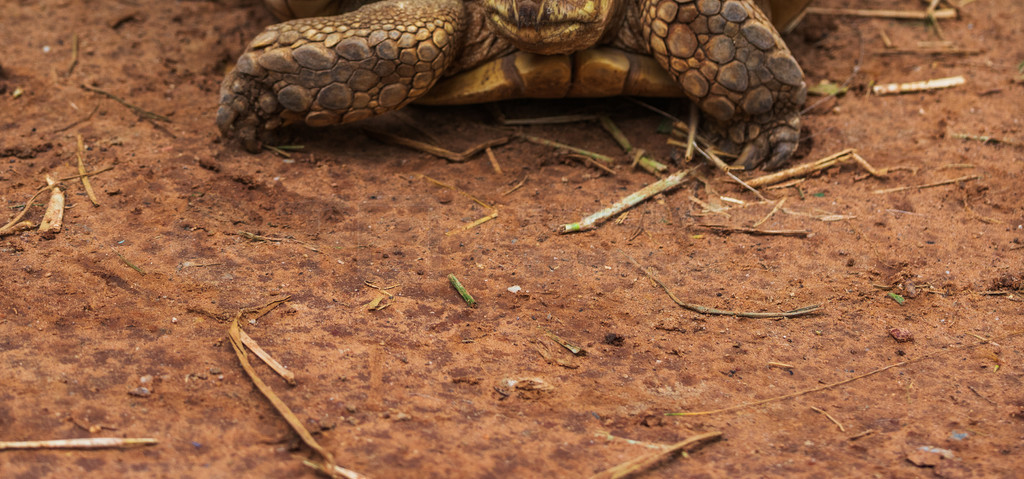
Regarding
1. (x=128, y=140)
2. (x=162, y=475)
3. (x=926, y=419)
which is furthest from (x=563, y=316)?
(x=128, y=140)

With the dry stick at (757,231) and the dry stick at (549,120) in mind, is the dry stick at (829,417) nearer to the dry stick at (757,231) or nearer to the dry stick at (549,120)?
the dry stick at (757,231)

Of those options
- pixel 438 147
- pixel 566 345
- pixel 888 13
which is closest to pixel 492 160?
pixel 438 147

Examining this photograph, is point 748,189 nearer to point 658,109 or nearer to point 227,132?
point 658,109

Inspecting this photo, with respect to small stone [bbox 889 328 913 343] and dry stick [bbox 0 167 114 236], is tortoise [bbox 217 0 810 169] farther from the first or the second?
small stone [bbox 889 328 913 343]

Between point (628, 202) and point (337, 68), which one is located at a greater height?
point (337, 68)

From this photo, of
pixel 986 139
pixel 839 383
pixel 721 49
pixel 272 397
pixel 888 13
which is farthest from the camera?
pixel 888 13

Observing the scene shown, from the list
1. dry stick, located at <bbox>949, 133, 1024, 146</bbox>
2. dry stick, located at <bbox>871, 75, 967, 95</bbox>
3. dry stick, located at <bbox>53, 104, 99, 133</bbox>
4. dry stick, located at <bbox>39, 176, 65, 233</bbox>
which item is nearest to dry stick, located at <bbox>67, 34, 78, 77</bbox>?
dry stick, located at <bbox>53, 104, 99, 133</bbox>

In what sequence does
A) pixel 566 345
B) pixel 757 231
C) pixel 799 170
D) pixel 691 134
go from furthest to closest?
1. pixel 691 134
2. pixel 799 170
3. pixel 757 231
4. pixel 566 345

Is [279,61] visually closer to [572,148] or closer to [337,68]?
[337,68]
